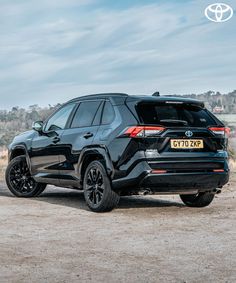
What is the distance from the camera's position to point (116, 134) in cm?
809

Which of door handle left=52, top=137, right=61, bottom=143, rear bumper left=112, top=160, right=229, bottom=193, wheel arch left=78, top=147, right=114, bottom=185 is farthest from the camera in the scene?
door handle left=52, top=137, right=61, bottom=143

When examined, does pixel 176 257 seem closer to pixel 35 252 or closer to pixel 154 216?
pixel 35 252

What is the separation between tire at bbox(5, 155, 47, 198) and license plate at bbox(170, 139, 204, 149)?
3450 millimetres

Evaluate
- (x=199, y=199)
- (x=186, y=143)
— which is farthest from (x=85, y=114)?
(x=199, y=199)

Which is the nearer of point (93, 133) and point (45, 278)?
point (45, 278)

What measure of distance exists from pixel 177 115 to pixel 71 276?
413 cm

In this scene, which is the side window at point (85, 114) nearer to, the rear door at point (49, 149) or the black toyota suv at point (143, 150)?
the black toyota suv at point (143, 150)

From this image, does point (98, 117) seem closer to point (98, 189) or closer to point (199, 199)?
point (98, 189)

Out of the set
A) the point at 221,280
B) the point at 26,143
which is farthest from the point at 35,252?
the point at 26,143

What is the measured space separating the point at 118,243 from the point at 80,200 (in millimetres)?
4135

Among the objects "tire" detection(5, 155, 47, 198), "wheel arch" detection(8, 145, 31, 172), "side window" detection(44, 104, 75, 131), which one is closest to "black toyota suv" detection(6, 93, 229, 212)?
"side window" detection(44, 104, 75, 131)

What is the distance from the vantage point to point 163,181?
26.0 ft

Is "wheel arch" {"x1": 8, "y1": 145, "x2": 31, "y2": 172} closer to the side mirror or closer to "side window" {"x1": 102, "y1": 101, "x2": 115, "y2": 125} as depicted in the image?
the side mirror

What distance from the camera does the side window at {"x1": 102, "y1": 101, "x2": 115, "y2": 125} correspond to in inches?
330
